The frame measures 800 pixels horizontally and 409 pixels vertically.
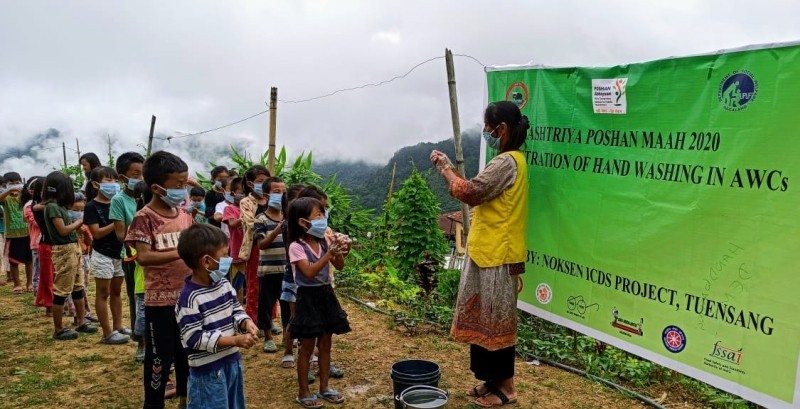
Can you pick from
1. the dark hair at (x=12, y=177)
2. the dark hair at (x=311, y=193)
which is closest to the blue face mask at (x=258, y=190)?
the dark hair at (x=311, y=193)

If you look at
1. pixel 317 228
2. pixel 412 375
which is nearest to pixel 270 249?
pixel 317 228

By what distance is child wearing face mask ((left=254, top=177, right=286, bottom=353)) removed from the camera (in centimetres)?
473

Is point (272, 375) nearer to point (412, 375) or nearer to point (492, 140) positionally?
point (412, 375)

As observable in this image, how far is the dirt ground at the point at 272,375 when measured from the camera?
4.00m

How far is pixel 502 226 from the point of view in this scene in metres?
3.67

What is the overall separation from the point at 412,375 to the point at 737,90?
2554mm

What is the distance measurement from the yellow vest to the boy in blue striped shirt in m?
1.67

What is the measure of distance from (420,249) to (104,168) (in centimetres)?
485

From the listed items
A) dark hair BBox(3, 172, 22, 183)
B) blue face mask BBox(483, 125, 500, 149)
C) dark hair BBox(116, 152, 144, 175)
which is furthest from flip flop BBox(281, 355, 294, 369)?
dark hair BBox(3, 172, 22, 183)

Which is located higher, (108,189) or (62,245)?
(108,189)

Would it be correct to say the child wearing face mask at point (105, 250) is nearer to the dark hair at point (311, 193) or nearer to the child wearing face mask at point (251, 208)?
the child wearing face mask at point (251, 208)

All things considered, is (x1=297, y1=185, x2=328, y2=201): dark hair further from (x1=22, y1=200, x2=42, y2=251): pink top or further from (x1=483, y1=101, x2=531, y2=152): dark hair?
(x1=22, y1=200, x2=42, y2=251): pink top

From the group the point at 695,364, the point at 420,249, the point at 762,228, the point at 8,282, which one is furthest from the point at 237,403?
the point at 8,282

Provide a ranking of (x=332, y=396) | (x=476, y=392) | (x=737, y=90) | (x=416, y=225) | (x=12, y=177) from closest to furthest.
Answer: (x=737, y=90), (x=332, y=396), (x=476, y=392), (x=12, y=177), (x=416, y=225)
